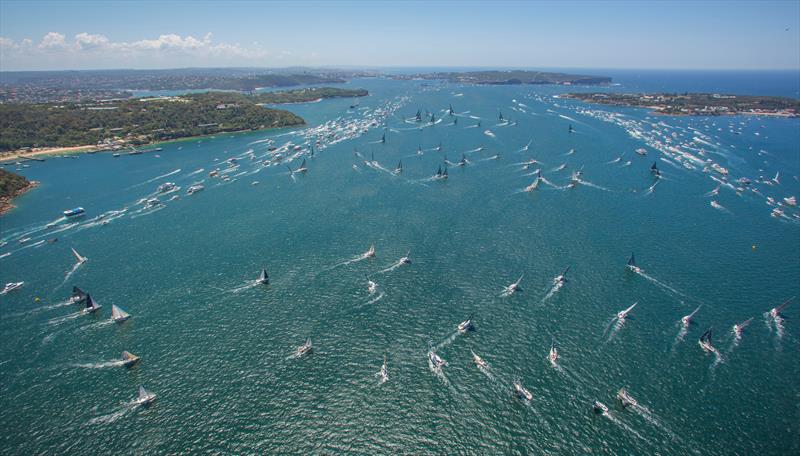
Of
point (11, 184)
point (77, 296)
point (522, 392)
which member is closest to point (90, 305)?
point (77, 296)

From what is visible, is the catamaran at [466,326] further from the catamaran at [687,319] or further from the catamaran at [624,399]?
the catamaran at [687,319]

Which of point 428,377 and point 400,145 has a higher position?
point 400,145

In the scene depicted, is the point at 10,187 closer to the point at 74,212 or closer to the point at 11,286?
the point at 74,212

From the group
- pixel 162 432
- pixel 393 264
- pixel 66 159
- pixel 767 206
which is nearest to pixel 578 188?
pixel 767 206

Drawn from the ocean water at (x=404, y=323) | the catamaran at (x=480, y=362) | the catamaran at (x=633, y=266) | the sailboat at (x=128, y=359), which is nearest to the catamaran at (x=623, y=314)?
the ocean water at (x=404, y=323)

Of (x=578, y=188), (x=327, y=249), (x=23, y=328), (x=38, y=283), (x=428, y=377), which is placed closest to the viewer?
(x=428, y=377)

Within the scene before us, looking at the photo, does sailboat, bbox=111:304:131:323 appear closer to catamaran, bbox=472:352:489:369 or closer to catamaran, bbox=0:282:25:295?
catamaran, bbox=0:282:25:295

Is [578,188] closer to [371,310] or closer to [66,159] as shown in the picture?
[371,310]
